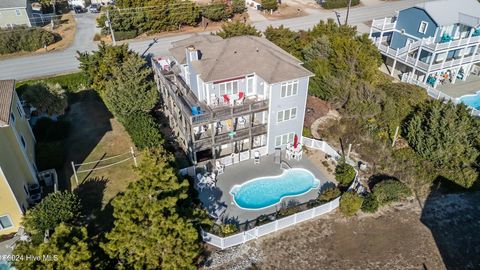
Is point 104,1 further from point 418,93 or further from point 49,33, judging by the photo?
point 418,93

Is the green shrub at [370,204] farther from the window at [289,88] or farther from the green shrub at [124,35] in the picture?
the green shrub at [124,35]

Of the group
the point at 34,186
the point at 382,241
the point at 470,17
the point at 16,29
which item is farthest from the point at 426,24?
the point at 16,29

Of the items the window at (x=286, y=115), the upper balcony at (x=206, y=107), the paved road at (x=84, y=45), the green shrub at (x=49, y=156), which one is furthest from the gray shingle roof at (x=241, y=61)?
the paved road at (x=84, y=45)

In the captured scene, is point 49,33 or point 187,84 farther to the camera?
point 49,33

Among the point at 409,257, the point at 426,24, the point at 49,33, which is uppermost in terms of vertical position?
the point at 426,24

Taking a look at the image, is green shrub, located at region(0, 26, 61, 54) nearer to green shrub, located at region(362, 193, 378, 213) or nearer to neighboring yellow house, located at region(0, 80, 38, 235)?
neighboring yellow house, located at region(0, 80, 38, 235)

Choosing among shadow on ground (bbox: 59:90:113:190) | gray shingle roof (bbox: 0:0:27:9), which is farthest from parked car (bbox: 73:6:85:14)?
shadow on ground (bbox: 59:90:113:190)

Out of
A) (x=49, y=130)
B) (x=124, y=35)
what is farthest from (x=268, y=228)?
(x=124, y=35)
